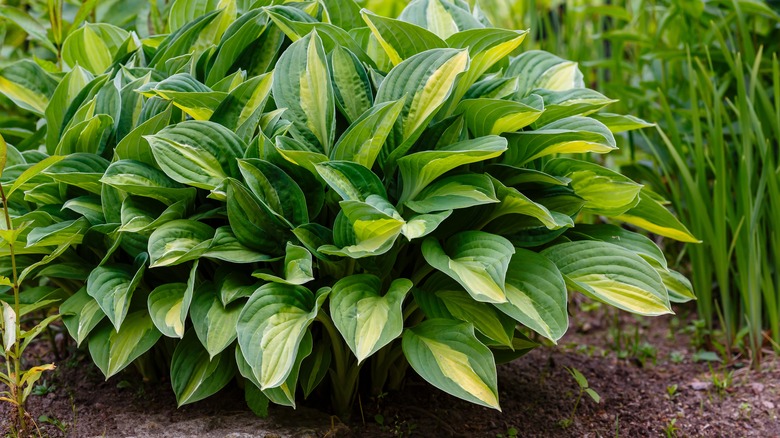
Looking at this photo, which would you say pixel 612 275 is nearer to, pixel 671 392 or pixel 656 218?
pixel 656 218

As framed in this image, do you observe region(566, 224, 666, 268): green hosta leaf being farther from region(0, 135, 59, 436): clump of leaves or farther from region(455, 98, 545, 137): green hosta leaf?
region(0, 135, 59, 436): clump of leaves

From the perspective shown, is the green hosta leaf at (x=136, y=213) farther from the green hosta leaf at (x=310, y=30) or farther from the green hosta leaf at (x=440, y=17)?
the green hosta leaf at (x=440, y=17)

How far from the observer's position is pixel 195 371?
1770 mm

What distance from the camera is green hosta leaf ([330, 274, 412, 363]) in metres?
1.50

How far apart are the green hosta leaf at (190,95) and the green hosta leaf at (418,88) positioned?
0.40m

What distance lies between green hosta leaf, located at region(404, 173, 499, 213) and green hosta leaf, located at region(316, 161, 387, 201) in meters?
0.08

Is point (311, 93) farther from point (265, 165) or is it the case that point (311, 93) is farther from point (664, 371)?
point (664, 371)

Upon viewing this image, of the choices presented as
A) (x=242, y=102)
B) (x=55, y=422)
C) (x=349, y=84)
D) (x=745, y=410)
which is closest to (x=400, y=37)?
(x=349, y=84)

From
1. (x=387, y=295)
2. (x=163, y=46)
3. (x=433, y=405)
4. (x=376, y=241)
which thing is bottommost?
(x=433, y=405)

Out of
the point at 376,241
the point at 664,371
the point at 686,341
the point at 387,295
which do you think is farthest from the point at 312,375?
the point at 686,341

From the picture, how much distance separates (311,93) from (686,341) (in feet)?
6.27

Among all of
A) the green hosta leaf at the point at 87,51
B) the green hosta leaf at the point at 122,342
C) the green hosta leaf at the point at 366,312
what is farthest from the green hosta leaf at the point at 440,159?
the green hosta leaf at the point at 87,51

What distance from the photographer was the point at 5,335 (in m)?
1.64

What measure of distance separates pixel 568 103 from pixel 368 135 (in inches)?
23.2
